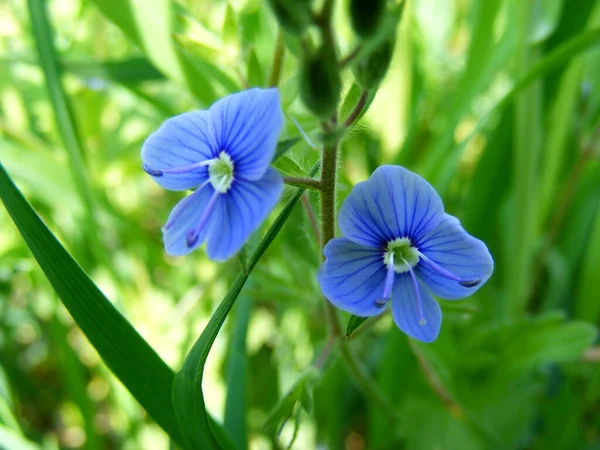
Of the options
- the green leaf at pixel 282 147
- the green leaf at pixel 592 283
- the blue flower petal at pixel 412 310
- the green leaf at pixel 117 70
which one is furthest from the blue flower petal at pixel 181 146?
the green leaf at pixel 592 283

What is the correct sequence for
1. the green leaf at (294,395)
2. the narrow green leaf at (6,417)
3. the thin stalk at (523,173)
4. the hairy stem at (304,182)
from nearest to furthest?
the hairy stem at (304,182)
the green leaf at (294,395)
the narrow green leaf at (6,417)
the thin stalk at (523,173)

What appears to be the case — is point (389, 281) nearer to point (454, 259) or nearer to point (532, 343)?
point (454, 259)

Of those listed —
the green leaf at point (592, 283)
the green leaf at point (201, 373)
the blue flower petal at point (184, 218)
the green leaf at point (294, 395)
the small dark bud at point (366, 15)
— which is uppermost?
the small dark bud at point (366, 15)

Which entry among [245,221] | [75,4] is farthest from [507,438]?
[75,4]

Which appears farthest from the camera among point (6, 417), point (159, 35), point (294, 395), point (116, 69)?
point (116, 69)

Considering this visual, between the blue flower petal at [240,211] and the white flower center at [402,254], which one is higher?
the blue flower petal at [240,211]

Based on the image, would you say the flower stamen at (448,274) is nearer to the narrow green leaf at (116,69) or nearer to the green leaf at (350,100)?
the green leaf at (350,100)

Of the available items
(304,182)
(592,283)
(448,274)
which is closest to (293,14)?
(304,182)
